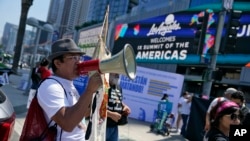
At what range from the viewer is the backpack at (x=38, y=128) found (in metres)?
2.35

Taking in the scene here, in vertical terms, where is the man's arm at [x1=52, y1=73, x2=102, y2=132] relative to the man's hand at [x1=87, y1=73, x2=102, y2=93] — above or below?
below

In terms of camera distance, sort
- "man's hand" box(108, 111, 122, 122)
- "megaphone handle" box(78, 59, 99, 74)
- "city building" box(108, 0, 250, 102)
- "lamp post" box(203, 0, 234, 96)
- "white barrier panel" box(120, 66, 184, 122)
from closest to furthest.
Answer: "megaphone handle" box(78, 59, 99, 74), "man's hand" box(108, 111, 122, 122), "lamp post" box(203, 0, 234, 96), "white barrier panel" box(120, 66, 184, 122), "city building" box(108, 0, 250, 102)

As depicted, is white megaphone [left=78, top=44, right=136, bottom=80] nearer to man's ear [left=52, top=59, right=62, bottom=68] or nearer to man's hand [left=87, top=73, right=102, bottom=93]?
man's hand [left=87, top=73, right=102, bottom=93]

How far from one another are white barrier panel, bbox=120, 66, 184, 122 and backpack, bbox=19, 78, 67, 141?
1250 cm

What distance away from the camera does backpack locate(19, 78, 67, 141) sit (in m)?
2.35

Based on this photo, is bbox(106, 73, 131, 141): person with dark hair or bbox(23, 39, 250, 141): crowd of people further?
bbox(106, 73, 131, 141): person with dark hair

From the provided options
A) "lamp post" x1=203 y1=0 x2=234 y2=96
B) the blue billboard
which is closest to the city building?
the blue billboard

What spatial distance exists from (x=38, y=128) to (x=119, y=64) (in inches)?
28.6

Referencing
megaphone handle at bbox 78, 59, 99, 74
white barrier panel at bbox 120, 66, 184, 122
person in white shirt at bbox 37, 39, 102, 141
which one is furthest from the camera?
white barrier panel at bbox 120, 66, 184, 122

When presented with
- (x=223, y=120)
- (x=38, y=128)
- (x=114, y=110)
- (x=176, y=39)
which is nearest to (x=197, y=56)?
(x=176, y=39)

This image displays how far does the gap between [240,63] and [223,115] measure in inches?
848

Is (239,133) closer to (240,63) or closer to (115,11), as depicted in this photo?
(240,63)

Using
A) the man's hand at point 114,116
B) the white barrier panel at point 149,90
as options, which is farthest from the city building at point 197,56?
the man's hand at point 114,116

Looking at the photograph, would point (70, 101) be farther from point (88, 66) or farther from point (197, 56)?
point (197, 56)
